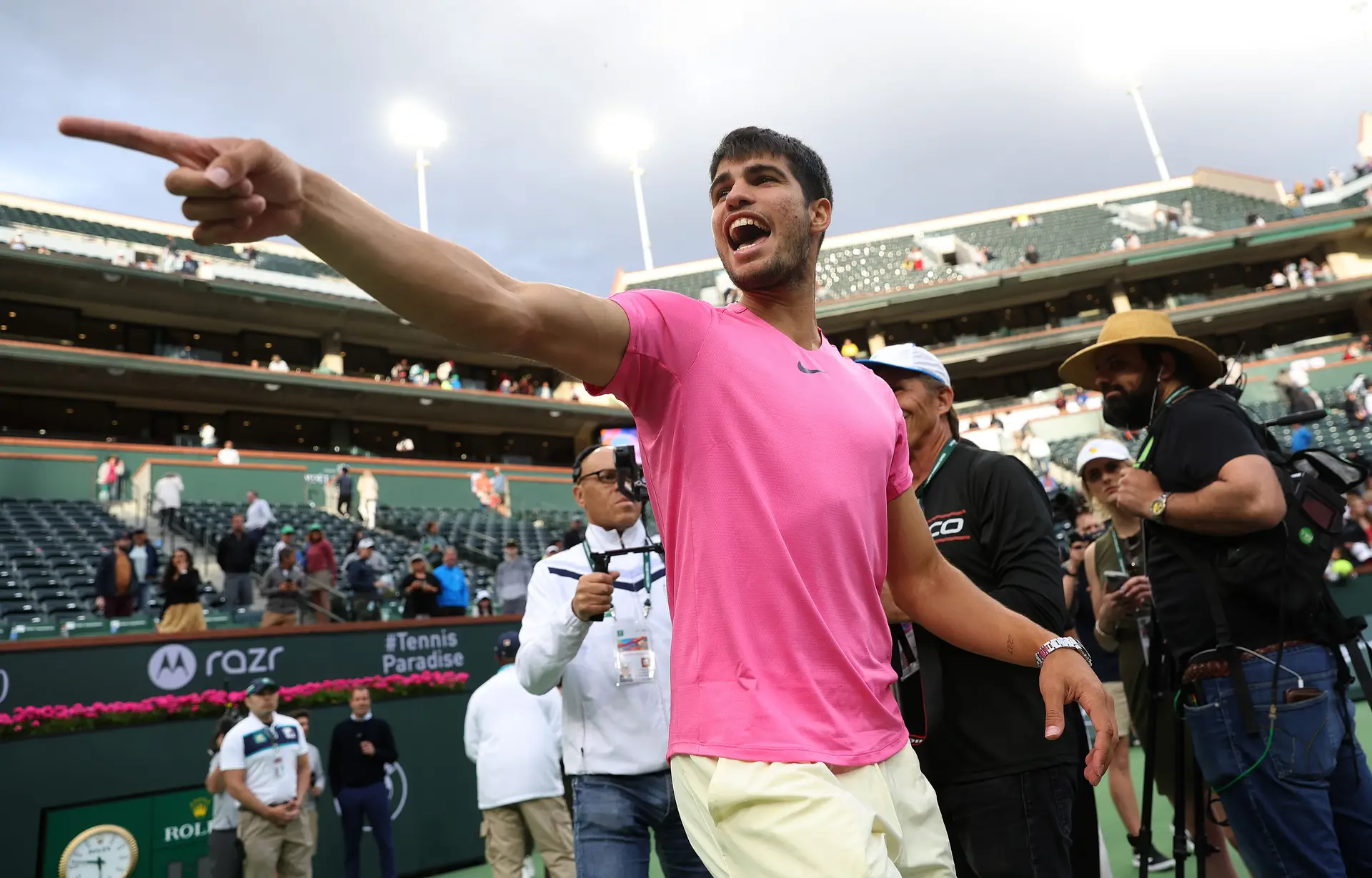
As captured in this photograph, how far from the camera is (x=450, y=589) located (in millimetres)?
12719

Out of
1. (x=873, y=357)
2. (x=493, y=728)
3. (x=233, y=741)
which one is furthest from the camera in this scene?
(x=233, y=741)

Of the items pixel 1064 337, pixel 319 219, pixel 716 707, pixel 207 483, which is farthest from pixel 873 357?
pixel 1064 337

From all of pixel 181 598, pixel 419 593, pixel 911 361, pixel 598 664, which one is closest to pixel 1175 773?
pixel 911 361

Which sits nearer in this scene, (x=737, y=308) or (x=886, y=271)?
(x=737, y=308)

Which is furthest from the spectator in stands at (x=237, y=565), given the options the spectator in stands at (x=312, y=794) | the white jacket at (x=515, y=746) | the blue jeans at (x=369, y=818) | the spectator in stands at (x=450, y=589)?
the white jacket at (x=515, y=746)

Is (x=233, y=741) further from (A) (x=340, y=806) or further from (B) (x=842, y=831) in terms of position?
(B) (x=842, y=831)

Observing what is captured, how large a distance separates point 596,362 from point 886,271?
41007 mm

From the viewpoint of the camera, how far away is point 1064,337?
→ 35.2 metres

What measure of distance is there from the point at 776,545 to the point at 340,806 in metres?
7.63

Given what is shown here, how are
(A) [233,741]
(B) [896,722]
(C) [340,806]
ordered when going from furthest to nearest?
1. (C) [340,806]
2. (A) [233,741]
3. (B) [896,722]

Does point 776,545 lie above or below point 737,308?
below

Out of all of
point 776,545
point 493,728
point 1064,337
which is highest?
point 1064,337

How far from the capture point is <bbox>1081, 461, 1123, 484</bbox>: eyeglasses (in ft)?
16.2

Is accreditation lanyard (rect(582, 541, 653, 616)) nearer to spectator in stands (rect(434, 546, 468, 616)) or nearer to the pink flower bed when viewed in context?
the pink flower bed
